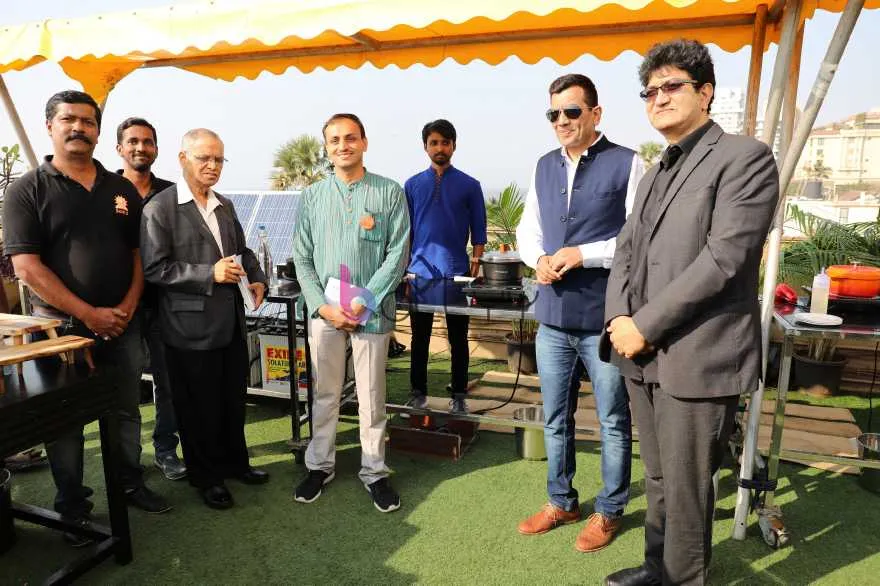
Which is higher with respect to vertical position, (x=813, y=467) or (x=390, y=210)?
(x=390, y=210)

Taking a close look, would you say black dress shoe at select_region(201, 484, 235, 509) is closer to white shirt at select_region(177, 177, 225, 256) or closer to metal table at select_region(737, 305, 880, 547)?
white shirt at select_region(177, 177, 225, 256)

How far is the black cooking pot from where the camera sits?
11.0 ft

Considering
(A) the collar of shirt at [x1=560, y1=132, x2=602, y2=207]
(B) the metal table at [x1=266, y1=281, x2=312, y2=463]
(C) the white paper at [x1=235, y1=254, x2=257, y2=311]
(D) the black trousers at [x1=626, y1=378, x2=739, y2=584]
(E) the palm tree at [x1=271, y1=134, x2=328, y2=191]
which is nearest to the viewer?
(D) the black trousers at [x1=626, y1=378, x2=739, y2=584]

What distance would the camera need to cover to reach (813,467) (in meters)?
3.67

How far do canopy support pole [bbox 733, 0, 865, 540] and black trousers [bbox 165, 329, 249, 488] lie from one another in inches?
102

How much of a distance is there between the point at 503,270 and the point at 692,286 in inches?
59.7

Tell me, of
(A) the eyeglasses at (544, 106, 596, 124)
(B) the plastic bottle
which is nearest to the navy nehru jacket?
(A) the eyeglasses at (544, 106, 596, 124)

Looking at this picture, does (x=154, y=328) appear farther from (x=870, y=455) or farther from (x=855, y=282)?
(x=870, y=455)

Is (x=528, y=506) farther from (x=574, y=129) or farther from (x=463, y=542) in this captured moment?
(x=574, y=129)

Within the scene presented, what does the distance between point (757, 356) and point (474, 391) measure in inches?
118

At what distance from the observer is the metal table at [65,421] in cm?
217

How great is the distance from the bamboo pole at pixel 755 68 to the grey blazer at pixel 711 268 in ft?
6.67

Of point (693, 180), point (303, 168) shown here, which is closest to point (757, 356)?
point (693, 180)

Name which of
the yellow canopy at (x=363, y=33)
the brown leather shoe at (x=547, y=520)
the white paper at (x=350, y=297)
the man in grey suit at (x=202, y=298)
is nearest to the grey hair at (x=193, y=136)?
the man in grey suit at (x=202, y=298)
